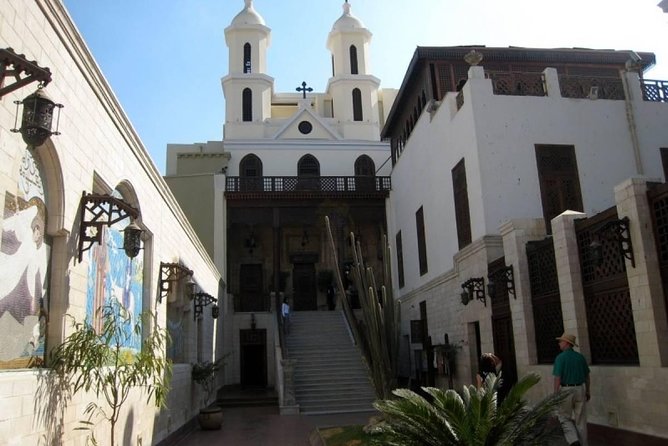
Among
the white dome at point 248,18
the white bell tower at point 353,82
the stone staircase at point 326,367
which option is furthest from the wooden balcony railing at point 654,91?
the white dome at point 248,18

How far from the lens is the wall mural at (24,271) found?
15.1 feet

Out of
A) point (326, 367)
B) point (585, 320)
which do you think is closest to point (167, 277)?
point (585, 320)

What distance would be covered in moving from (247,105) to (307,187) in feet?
23.8

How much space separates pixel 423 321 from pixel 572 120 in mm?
7543

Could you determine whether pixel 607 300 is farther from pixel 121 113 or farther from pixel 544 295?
pixel 121 113

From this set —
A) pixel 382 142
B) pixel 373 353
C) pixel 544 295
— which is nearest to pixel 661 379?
pixel 544 295

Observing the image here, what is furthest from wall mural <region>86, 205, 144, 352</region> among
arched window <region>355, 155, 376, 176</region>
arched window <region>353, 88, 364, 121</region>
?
arched window <region>353, 88, 364, 121</region>

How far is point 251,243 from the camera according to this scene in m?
24.7

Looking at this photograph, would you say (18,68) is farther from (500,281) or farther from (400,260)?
(400,260)

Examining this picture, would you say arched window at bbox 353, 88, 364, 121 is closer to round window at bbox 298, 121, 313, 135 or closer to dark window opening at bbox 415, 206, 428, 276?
round window at bbox 298, 121, 313, 135

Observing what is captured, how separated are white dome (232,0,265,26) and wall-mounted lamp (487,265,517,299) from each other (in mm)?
22484

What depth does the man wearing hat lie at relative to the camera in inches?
284

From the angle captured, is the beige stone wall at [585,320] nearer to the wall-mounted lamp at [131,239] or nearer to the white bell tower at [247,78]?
the wall-mounted lamp at [131,239]

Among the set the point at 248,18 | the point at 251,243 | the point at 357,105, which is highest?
the point at 248,18
